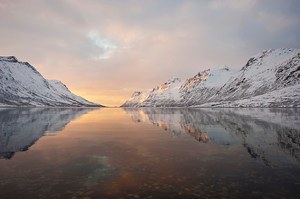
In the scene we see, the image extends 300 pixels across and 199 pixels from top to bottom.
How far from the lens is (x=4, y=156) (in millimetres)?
22594

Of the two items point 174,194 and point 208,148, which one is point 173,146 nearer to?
point 208,148

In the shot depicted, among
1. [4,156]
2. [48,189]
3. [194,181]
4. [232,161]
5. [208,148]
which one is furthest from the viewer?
[208,148]

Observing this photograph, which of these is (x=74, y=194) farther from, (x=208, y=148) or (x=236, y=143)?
(x=236, y=143)

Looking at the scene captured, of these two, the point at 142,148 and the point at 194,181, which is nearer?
the point at 194,181

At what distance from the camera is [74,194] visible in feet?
43.6

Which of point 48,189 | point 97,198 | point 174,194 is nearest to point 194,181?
point 174,194

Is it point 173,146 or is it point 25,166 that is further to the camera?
point 173,146

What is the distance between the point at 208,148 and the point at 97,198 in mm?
16867

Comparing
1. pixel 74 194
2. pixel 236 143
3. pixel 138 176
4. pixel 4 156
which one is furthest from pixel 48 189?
pixel 236 143

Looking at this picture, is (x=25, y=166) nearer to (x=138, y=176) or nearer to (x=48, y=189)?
(x=48, y=189)

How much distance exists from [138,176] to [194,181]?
3.53 m

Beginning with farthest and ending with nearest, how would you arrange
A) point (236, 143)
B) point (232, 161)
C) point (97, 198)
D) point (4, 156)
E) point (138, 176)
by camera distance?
1. point (236, 143)
2. point (4, 156)
3. point (232, 161)
4. point (138, 176)
5. point (97, 198)

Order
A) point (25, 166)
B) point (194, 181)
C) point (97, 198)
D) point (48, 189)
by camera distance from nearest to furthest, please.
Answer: point (97, 198), point (48, 189), point (194, 181), point (25, 166)

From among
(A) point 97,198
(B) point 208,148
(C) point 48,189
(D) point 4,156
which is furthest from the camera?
(B) point 208,148
